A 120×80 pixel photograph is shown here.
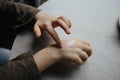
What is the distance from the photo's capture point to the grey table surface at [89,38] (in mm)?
541

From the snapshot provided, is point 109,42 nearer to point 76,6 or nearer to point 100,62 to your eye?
point 100,62

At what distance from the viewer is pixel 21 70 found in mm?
558

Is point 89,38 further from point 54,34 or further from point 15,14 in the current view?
point 15,14

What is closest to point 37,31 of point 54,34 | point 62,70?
point 54,34

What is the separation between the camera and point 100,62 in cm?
57

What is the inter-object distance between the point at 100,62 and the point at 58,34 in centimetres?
15

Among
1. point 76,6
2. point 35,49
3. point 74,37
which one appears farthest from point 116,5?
point 35,49

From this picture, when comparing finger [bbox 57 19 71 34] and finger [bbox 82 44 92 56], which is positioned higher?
finger [bbox 57 19 71 34]

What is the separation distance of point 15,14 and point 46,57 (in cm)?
24

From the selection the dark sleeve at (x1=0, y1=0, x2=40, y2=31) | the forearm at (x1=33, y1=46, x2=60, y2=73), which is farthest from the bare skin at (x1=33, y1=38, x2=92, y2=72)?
the dark sleeve at (x1=0, y1=0, x2=40, y2=31)

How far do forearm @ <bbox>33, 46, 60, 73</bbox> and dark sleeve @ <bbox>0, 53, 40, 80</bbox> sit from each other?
14mm

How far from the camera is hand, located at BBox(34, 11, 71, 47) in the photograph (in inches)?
24.7

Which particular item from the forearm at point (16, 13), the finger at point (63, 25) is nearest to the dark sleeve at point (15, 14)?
the forearm at point (16, 13)

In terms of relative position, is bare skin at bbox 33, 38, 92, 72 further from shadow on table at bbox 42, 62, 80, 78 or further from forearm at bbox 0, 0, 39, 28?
forearm at bbox 0, 0, 39, 28
